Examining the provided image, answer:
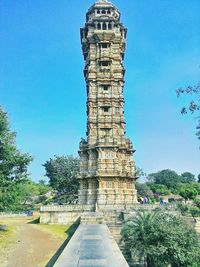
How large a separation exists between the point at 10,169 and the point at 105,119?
1905cm

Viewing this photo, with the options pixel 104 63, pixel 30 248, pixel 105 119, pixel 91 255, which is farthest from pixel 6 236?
pixel 104 63

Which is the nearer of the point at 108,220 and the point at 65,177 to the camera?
the point at 108,220

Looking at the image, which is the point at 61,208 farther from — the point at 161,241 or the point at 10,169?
the point at 161,241

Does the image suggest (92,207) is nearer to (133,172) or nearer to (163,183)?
(133,172)

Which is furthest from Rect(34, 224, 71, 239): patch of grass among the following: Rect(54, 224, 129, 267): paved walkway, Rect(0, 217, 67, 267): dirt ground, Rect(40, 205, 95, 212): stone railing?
Rect(54, 224, 129, 267): paved walkway

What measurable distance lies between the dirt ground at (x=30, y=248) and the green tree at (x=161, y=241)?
605 centimetres

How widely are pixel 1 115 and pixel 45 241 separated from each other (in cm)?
1183

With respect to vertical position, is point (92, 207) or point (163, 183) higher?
point (163, 183)

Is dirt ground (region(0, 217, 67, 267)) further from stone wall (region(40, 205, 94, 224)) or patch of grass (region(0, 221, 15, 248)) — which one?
stone wall (region(40, 205, 94, 224))

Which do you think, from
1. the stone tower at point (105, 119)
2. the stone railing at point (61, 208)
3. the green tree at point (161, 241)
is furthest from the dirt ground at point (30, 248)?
the stone tower at point (105, 119)

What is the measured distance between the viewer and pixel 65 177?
5594 cm

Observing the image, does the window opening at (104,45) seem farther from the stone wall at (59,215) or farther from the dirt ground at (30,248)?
the dirt ground at (30,248)

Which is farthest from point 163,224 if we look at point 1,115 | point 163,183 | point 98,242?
point 163,183

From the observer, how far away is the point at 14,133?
1087 inches
